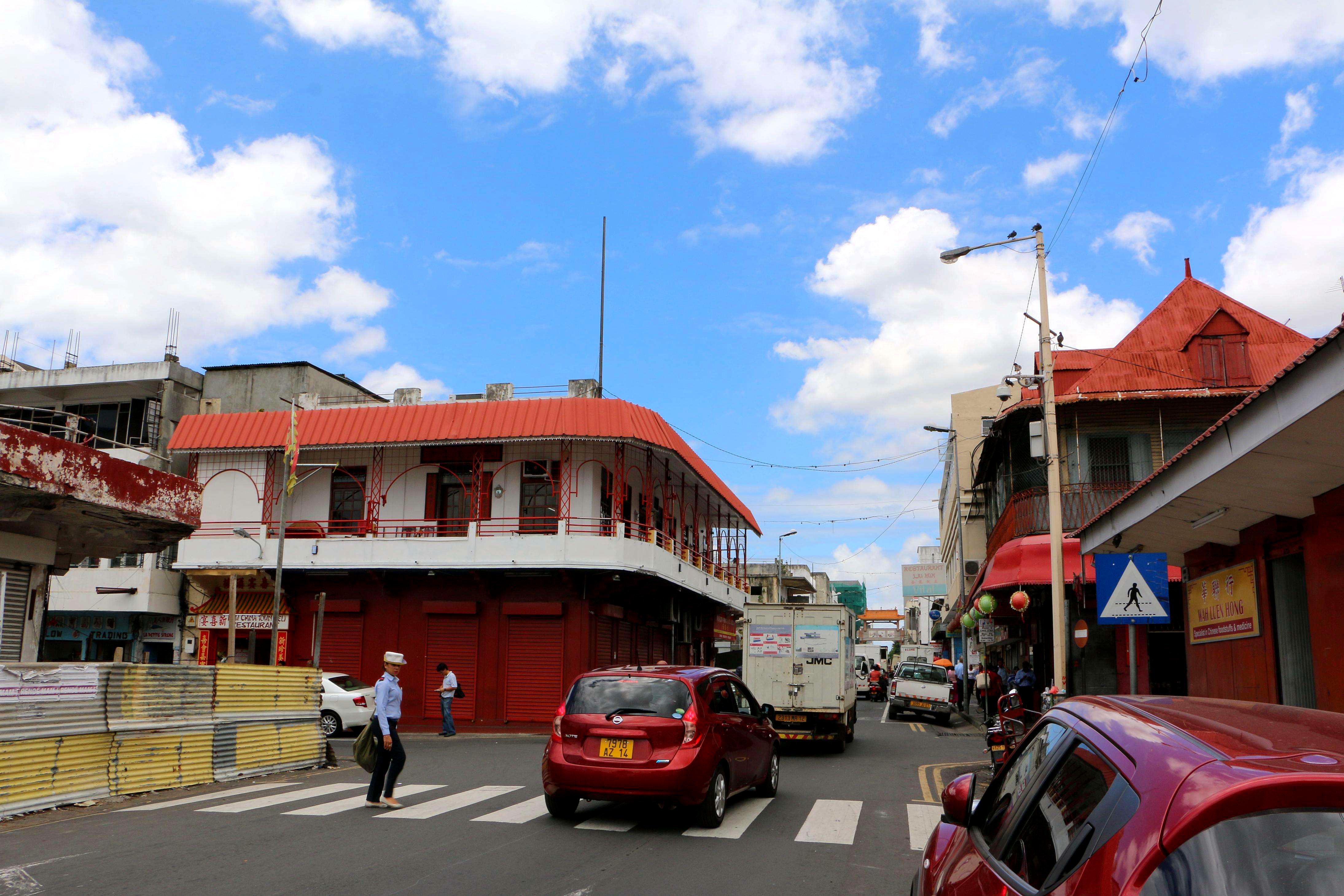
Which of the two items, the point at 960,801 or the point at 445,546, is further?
the point at 445,546

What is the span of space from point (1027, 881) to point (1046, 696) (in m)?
12.4

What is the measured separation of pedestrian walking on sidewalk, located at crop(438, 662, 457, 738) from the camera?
25453 mm

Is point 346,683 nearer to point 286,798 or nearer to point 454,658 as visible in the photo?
point 454,658

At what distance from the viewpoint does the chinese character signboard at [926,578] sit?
6931 centimetres

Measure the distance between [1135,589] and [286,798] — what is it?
10.1 m

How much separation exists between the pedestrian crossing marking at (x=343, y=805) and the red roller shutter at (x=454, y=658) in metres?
15.7

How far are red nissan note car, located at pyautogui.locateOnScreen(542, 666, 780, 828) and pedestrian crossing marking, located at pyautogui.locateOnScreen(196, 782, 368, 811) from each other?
3690 mm

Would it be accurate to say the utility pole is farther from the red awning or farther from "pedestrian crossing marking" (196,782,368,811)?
"pedestrian crossing marking" (196,782,368,811)

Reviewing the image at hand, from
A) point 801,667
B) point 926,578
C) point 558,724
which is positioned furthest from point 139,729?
point 926,578

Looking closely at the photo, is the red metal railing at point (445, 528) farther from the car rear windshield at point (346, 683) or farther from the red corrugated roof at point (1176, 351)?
the red corrugated roof at point (1176, 351)

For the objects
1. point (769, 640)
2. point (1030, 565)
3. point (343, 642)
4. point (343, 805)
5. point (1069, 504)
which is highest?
point (1069, 504)

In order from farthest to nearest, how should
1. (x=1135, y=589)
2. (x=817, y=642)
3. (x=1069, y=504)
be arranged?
(x=1069, y=504), (x=817, y=642), (x=1135, y=589)

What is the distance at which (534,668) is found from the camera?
2881 cm

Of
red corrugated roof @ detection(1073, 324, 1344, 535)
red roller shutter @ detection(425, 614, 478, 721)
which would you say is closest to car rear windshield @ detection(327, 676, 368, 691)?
red roller shutter @ detection(425, 614, 478, 721)
